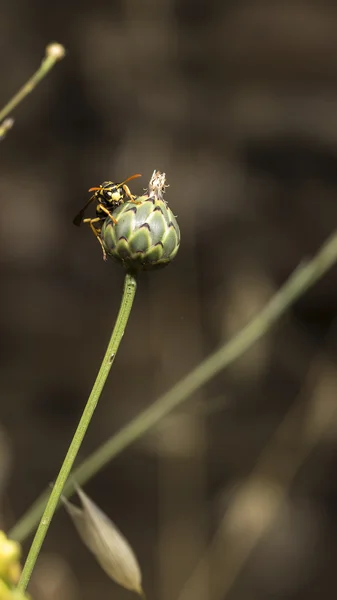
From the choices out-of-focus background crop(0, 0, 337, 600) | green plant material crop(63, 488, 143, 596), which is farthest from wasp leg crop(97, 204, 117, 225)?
out-of-focus background crop(0, 0, 337, 600)

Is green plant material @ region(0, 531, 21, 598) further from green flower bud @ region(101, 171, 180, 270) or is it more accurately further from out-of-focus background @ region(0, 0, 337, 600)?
out-of-focus background @ region(0, 0, 337, 600)

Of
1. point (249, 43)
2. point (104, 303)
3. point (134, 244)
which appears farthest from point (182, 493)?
point (134, 244)

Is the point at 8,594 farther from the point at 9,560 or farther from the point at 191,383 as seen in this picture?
the point at 191,383

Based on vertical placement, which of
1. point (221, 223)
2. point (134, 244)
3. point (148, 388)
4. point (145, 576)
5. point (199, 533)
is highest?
point (221, 223)

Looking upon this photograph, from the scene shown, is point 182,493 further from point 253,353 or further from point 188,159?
point 188,159

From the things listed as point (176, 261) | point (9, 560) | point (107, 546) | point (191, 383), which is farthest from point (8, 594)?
point (176, 261)

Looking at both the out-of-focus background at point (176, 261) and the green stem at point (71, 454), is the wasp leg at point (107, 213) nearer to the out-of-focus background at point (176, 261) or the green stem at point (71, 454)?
the green stem at point (71, 454)

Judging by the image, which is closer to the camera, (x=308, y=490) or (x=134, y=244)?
(x=134, y=244)
